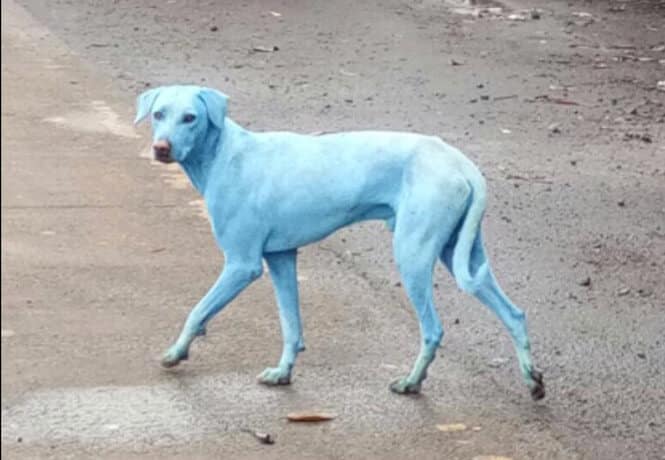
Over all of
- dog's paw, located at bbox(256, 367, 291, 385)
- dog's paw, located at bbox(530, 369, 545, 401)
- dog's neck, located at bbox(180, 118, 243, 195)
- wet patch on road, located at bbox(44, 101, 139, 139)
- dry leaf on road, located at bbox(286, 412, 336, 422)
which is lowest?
wet patch on road, located at bbox(44, 101, 139, 139)

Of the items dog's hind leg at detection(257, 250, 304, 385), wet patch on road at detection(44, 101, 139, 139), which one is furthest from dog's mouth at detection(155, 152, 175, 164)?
wet patch on road at detection(44, 101, 139, 139)

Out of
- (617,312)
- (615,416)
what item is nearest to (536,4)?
(617,312)

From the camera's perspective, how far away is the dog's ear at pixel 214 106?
4434mm

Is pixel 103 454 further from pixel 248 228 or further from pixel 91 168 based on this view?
pixel 91 168

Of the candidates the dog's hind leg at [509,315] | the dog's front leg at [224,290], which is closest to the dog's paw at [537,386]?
the dog's hind leg at [509,315]

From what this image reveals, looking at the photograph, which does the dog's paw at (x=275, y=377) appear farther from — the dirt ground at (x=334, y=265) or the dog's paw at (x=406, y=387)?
the dog's paw at (x=406, y=387)

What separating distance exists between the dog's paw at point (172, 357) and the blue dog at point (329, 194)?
5.9 inches

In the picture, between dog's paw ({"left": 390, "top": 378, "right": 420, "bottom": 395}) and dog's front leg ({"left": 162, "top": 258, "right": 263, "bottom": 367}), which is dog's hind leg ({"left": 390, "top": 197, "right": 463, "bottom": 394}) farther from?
dog's front leg ({"left": 162, "top": 258, "right": 263, "bottom": 367})

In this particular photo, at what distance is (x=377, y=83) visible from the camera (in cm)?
1086

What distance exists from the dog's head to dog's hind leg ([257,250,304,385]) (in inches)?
19.6

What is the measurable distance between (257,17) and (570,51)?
301 cm

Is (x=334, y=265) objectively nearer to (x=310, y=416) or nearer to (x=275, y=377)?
(x=275, y=377)

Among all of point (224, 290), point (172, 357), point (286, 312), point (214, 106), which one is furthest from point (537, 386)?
point (214, 106)

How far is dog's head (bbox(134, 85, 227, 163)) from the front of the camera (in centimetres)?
434
